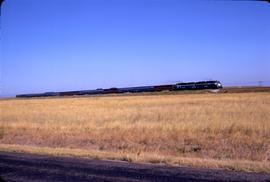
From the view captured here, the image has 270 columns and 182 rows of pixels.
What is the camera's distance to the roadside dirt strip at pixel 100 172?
34.5ft

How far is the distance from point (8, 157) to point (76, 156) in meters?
2.37

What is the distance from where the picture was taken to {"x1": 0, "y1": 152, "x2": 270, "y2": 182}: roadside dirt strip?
1051cm

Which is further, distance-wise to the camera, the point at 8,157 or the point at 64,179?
the point at 8,157

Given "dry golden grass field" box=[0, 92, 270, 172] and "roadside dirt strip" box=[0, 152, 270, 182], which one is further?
"dry golden grass field" box=[0, 92, 270, 172]

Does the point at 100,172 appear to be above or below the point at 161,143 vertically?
above

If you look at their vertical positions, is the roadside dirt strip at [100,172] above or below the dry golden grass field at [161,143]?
above

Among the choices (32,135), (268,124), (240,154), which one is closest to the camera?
(240,154)

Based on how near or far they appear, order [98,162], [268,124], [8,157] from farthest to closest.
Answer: [268,124] < [8,157] < [98,162]

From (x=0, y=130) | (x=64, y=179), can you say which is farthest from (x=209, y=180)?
(x=0, y=130)

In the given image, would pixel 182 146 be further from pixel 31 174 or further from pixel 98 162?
pixel 31 174

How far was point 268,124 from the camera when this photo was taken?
74.1 ft

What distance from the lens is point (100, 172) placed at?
37.8 ft

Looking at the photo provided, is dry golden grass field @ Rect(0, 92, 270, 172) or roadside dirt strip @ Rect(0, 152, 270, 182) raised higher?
roadside dirt strip @ Rect(0, 152, 270, 182)

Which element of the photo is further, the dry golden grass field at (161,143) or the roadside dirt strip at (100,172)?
the dry golden grass field at (161,143)
